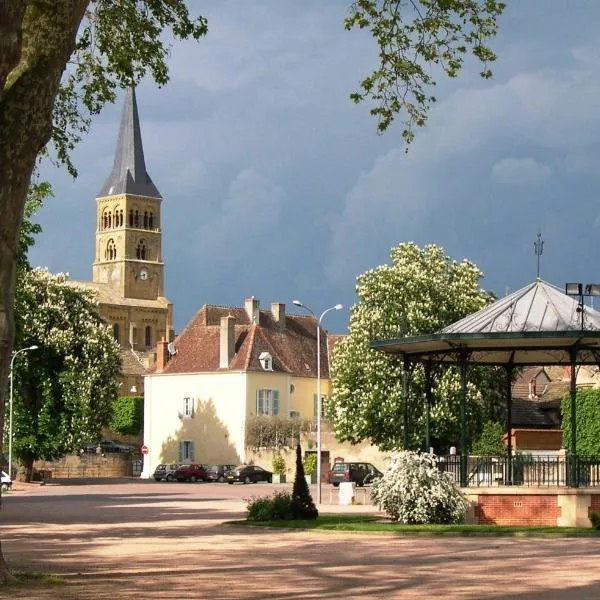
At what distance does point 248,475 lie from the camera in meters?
79.4

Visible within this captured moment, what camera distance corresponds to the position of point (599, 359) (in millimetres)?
35656

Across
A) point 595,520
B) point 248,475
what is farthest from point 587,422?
point 595,520

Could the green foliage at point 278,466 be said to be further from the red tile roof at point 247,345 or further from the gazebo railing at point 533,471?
the gazebo railing at point 533,471

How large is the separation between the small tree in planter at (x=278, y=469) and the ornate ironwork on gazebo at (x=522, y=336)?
140ft

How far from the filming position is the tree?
188ft

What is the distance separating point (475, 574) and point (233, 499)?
1350 inches

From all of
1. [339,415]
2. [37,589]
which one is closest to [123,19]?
[37,589]

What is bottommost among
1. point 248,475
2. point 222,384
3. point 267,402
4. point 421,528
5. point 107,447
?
point 421,528

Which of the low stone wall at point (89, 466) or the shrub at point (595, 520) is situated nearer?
the shrub at point (595, 520)

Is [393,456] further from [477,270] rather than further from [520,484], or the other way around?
[477,270]

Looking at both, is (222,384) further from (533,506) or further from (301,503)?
(533,506)

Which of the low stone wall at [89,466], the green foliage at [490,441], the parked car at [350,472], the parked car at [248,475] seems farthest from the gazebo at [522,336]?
the low stone wall at [89,466]

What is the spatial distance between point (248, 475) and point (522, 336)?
154ft

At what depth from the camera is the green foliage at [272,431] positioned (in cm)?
8612
